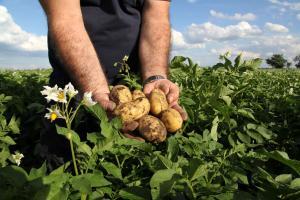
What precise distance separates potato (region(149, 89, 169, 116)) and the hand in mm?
74

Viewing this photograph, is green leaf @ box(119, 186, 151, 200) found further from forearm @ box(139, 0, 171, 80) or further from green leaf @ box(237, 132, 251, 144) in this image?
forearm @ box(139, 0, 171, 80)

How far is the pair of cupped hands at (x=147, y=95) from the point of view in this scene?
224cm

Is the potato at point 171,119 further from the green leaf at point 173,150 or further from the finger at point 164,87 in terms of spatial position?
the green leaf at point 173,150

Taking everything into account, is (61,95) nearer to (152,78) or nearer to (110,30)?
(152,78)

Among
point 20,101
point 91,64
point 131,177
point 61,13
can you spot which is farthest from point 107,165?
point 20,101

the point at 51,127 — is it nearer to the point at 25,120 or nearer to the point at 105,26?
the point at 105,26

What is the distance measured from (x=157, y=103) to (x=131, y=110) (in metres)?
0.21

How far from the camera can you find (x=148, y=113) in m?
2.42

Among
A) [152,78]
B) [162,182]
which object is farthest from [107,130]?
[152,78]

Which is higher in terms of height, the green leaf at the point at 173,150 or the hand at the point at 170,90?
the hand at the point at 170,90

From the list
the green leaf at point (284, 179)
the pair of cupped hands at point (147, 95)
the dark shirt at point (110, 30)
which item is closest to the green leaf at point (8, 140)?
the dark shirt at point (110, 30)

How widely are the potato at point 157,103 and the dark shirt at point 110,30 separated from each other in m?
1.01

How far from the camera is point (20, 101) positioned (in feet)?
13.6

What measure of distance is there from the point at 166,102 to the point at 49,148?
4.06ft
